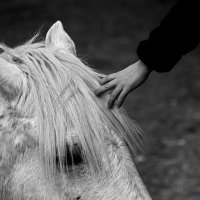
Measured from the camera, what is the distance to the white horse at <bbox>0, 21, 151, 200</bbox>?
214cm

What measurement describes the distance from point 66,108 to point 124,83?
0.97 feet

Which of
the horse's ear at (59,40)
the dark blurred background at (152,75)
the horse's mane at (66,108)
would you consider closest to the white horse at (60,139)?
the horse's mane at (66,108)

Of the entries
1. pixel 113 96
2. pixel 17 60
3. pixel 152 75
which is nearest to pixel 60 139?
pixel 113 96

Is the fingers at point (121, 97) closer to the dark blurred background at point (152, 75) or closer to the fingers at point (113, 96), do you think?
the fingers at point (113, 96)

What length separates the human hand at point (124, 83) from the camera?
7.53 ft

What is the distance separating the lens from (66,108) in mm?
2211

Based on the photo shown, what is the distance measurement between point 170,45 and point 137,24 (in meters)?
8.01

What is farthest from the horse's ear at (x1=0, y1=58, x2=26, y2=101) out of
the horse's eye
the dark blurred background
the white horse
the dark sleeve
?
the dark blurred background

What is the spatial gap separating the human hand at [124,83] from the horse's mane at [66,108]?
0.15 ft

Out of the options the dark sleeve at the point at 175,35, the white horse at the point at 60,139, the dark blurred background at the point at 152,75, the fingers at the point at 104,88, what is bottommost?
the dark blurred background at the point at 152,75

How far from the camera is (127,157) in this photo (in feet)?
7.29

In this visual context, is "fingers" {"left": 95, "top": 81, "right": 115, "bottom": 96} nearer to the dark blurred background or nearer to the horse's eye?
the horse's eye

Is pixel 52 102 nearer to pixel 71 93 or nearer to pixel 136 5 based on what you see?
pixel 71 93

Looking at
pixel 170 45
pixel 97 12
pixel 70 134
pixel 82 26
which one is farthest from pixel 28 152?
pixel 97 12
